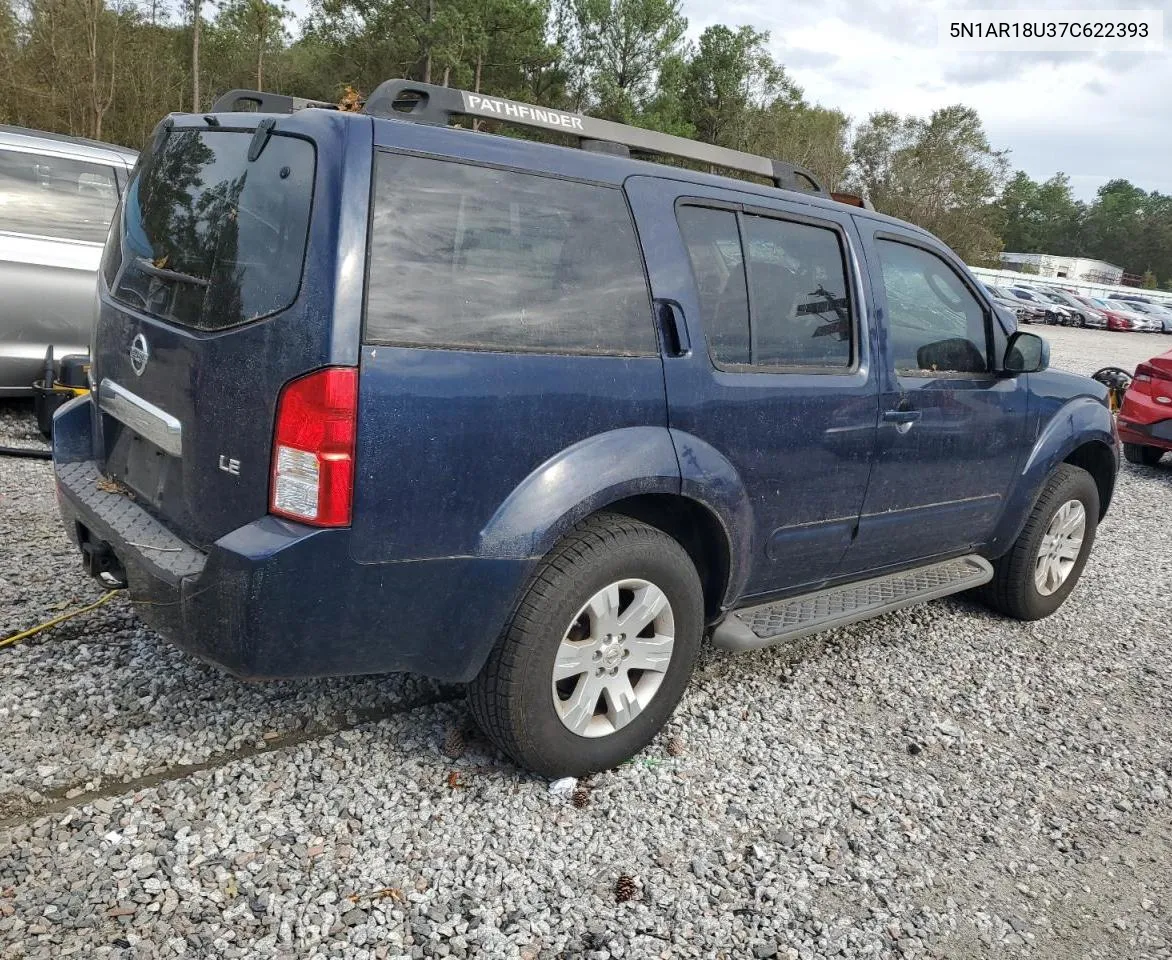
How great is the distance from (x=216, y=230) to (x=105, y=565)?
1.08 meters

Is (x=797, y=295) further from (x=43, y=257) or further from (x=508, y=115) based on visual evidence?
(x=43, y=257)

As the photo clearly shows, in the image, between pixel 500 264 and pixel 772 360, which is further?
pixel 772 360

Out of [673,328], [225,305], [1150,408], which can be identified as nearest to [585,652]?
[673,328]

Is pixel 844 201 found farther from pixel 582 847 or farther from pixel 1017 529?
pixel 582 847

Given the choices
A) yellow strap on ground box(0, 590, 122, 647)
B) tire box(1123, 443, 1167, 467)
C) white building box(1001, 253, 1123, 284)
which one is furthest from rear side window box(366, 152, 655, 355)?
white building box(1001, 253, 1123, 284)

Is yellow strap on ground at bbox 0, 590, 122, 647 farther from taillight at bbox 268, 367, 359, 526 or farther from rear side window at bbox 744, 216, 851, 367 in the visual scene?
rear side window at bbox 744, 216, 851, 367

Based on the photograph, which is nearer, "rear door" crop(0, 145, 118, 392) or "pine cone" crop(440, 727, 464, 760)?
"pine cone" crop(440, 727, 464, 760)

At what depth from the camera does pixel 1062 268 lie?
85.3 m

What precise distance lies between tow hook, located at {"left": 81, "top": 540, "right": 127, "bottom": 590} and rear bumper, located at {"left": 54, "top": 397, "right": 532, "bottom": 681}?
0.09m

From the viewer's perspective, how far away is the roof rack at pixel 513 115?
9.05 ft

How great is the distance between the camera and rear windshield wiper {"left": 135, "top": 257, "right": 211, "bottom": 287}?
262 centimetres

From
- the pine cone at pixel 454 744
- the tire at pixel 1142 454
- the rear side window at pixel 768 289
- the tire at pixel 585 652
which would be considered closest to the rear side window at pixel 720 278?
the rear side window at pixel 768 289

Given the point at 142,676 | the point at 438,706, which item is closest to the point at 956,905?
the point at 438,706

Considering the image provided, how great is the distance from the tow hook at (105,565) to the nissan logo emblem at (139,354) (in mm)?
534
